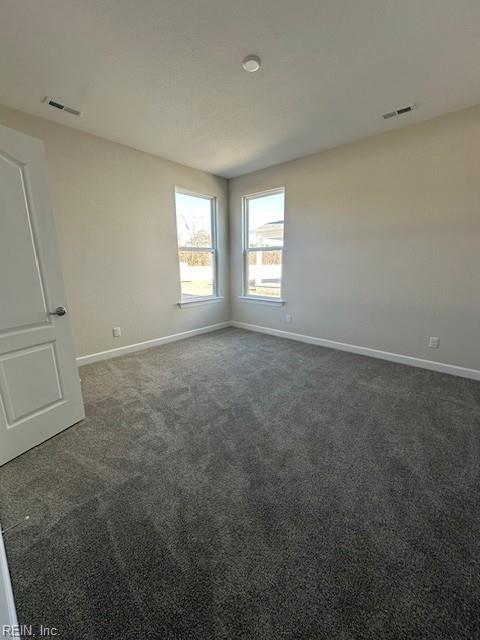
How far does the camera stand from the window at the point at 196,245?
4.09 metres

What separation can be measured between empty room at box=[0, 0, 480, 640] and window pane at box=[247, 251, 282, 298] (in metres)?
0.18

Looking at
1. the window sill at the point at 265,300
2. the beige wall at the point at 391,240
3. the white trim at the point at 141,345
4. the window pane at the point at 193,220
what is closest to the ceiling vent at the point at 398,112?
the beige wall at the point at 391,240

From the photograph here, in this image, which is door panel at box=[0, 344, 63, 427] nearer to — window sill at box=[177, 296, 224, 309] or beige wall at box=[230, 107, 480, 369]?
window sill at box=[177, 296, 224, 309]

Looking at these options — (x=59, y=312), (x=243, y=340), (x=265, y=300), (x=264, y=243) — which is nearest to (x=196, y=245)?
(x=264, y=243)

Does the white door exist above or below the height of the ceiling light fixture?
below

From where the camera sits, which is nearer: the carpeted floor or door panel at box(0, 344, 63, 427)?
the carpeted floor

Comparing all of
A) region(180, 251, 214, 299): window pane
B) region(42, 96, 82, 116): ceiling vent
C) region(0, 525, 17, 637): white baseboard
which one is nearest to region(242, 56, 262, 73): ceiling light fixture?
region(42, 96, 82, 116): ceiling vent

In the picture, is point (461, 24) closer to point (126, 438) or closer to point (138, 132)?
point (138, 132)

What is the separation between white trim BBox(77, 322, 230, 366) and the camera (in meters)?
3.28

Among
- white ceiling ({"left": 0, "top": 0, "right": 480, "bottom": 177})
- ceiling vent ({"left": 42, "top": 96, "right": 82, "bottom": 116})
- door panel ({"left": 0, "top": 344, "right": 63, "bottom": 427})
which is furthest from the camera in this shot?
ceiling vent ({"left": 42, "top": 96, "right": 82, "bottom": 116})

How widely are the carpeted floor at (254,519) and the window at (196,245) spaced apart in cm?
234

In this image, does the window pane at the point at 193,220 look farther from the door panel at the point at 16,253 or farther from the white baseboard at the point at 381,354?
the door panel at the point at 16,253

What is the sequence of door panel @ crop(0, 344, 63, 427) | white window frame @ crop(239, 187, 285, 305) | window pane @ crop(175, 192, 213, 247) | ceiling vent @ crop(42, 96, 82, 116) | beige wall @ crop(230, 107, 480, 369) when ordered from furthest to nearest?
1. white window frame @ crop(239, 187, 285, 305)
2. window pane @ crop(175, 192, 213, 247)
3. beige wall @ crop(230, 107, 480, 369)
4. ceiling vent @ crop(42, 96, 82, 116)
5. door panel @ crop(0, 344, 63, 427)

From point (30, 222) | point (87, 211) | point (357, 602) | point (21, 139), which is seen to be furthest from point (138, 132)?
point (357, 602)
